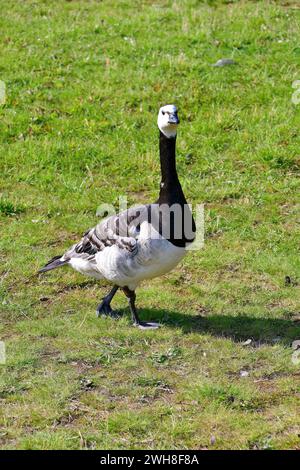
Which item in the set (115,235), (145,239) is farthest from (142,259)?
(115,235)

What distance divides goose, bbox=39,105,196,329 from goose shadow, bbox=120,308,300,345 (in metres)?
0.26

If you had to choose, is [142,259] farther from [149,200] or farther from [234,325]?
[149,200]

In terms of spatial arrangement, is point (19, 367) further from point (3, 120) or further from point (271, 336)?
point (3, 120)

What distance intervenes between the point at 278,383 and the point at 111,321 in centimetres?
194

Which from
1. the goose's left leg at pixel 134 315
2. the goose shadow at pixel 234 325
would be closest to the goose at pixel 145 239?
the goose's left leg at pixel 134 315

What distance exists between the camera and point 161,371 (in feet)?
27.7

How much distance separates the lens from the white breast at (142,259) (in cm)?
873

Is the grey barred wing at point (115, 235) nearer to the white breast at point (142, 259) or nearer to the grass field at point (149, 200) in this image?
the white breast at point (142, 259)

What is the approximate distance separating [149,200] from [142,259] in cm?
323

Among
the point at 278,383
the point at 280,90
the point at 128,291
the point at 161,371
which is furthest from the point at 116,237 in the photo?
the point at 280,90

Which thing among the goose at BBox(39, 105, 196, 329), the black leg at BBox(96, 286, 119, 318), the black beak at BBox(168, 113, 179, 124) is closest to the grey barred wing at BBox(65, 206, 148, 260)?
the goose at BBox(39, 105, 196, 329)

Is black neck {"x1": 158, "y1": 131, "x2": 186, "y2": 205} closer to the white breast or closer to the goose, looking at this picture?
the goose

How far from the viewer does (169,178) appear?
912 centimetres

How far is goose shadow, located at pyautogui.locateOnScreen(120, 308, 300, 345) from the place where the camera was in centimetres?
909
